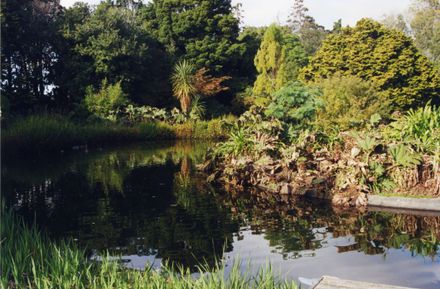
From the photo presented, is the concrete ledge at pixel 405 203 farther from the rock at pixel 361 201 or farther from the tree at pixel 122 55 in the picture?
the tree at pixel 122 55

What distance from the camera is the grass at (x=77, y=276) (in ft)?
14.2

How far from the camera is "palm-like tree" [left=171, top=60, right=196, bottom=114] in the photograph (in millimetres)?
32688

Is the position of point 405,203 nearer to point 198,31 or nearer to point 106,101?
point 106,101

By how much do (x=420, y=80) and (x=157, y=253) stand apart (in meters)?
26.2

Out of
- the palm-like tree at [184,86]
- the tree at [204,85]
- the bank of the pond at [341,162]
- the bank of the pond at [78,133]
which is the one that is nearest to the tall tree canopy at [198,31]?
the tree at [204,85]

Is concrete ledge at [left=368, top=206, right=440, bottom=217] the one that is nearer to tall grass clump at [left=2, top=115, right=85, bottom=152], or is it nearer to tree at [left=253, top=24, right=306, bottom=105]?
tall grass clump at [left=2, top=115, right=85, bottom=152]

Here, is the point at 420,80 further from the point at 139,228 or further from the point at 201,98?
the point at 139,228

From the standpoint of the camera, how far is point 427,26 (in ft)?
139

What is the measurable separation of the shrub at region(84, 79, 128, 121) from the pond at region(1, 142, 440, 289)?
583 inches

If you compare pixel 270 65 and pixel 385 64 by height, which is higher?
pixel 270 65

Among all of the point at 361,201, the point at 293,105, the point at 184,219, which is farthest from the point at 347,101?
the point at 184,219

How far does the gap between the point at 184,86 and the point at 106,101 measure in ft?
17.5

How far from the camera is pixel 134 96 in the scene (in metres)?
34.2

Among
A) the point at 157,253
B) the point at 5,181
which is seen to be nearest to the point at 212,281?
the point at 157,253
